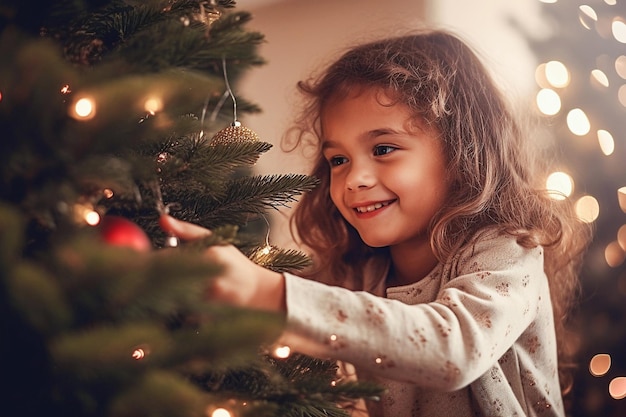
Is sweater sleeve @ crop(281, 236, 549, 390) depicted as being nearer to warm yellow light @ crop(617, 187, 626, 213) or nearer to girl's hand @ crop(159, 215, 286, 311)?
girl's hand @ crop(159, 215, 286, 311)

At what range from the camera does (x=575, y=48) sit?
136 cm

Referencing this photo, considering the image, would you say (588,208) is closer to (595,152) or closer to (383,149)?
(595,152)

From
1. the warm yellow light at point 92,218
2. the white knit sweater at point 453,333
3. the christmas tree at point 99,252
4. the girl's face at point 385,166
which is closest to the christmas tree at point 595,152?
the white knit sweater at point 453,333

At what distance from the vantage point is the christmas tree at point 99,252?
39 centimetres

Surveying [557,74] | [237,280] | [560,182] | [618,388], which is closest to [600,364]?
[618,388]

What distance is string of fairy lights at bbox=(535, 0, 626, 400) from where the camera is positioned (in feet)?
4.27

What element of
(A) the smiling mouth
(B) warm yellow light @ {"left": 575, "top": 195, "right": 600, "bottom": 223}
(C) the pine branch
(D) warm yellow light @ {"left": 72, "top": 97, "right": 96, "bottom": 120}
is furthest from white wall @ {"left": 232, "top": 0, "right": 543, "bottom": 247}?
(D) warm yellow light @ {"left": 72, "top": 97, "right": 96, "bottom": 120}

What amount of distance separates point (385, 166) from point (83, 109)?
0.64m

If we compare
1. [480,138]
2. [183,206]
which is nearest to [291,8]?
[480,138]

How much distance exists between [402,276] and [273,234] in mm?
645

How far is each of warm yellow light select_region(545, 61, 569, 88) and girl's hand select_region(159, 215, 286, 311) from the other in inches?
37.7

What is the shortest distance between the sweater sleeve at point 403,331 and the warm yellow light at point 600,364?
1.90ft

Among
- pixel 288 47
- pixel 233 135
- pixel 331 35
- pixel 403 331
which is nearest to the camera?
pixel 403 331

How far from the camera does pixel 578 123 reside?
1.33 meters
